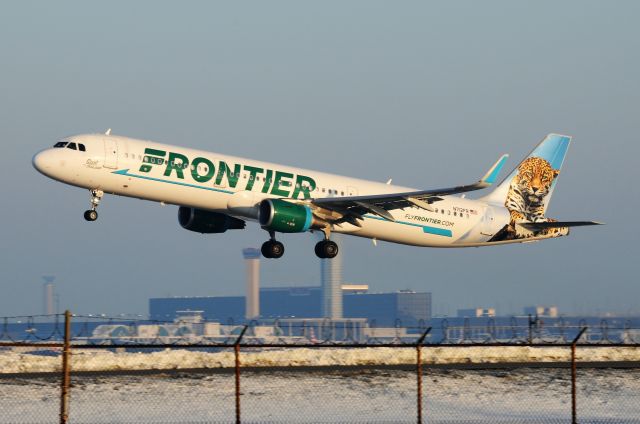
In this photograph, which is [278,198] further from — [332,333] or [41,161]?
[41,161]

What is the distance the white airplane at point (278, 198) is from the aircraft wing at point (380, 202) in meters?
0.05

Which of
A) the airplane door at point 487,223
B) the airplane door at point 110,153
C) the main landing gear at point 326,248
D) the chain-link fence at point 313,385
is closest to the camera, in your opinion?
the chain-link fence at point 313,385

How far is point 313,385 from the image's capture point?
96.8 feet

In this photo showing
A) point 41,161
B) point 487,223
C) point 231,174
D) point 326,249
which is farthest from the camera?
point 487,223

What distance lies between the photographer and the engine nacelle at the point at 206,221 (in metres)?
52.3

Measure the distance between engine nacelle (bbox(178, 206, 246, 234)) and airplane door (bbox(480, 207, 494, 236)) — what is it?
13.3m

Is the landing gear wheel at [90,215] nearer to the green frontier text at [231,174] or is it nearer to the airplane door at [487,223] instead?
the green frontier text at [231,174]

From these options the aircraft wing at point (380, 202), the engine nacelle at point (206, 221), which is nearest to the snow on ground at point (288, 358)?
the aircraft wing at point (380, 202)

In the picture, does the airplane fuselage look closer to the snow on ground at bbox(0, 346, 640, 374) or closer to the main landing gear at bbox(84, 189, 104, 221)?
the main landing gear at bbox(84, 189, 104, 221)

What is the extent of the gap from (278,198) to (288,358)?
14.9 meters

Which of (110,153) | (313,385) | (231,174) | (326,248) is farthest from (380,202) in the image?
(313,385)

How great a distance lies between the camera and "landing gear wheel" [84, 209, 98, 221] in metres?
46.4

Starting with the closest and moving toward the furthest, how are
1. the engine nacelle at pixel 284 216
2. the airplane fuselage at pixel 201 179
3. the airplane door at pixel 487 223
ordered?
the airplane fuselage at pixel 201 179 < the engine nacelle at pixel 284 216 < the airplane door at pixel 487 223

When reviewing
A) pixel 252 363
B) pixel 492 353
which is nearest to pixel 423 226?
pixel 492 353
